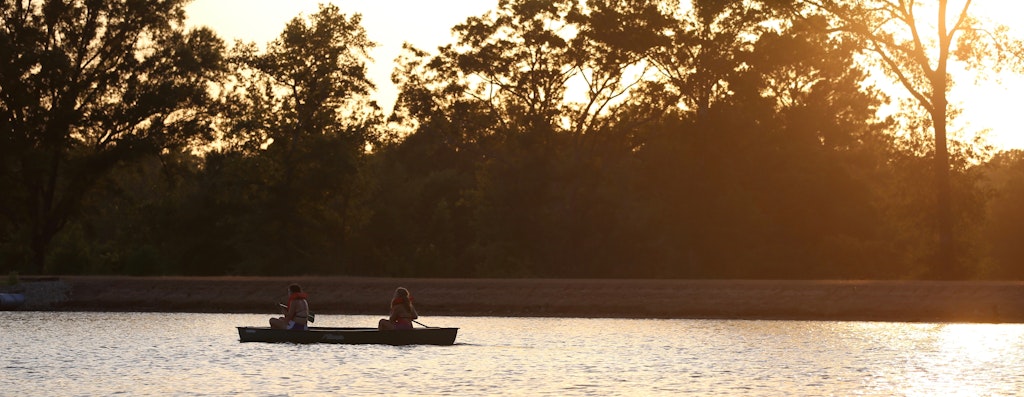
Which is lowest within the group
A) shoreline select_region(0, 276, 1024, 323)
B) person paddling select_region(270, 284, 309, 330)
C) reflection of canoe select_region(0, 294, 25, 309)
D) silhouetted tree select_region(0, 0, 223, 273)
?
person paddling select_region(270, 284, 309, 330)

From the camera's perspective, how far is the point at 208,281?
6662 centimetres

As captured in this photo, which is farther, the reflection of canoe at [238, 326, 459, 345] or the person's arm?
the person's arm

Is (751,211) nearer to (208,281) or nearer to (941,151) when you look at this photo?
(941,151)

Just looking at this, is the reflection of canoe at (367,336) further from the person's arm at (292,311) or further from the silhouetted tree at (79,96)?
the silhouetted tree at (79,96)

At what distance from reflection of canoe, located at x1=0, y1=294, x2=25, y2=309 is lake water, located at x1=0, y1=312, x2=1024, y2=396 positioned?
961 cm

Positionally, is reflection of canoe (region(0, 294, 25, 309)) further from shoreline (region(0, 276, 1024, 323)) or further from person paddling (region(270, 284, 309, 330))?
person paddling (region(270, 284, 309, 330))

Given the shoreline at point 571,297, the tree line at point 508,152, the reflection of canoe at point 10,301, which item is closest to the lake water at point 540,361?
the shoreline at point 571,297

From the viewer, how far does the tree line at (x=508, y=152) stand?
79562mm

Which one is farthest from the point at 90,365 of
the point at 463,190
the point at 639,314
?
the point at 463,190

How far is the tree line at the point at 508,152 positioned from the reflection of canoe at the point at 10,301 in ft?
37.6

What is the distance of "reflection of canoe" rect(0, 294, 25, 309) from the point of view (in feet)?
212

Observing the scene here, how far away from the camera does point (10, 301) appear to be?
64.8 m

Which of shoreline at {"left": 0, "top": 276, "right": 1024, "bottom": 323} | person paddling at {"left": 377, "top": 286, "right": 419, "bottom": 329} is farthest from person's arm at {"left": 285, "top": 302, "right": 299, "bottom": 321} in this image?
shoreline at {"left": 0, "top": 276, "right": 1024, "bottom": 323}

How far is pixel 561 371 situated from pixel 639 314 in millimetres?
24546
